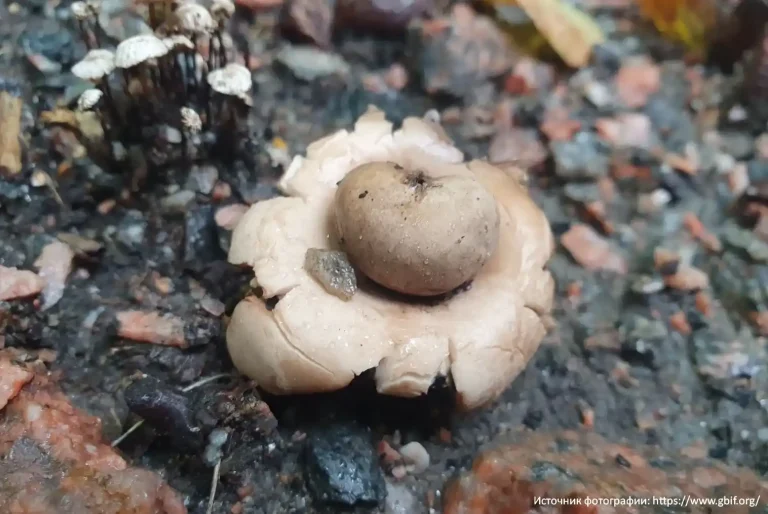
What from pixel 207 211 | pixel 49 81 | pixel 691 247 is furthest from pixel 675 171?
pixel 49 81

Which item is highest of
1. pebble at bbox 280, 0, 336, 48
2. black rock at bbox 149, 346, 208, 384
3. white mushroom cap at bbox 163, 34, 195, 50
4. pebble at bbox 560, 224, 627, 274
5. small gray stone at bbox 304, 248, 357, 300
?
white mushroom cap at bbox 163, 34, 195, 50

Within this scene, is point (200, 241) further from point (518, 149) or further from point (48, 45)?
point (518, 149)

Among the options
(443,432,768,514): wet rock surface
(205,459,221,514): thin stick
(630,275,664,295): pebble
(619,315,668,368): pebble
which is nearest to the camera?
(443,432,768,514): wet rock surface

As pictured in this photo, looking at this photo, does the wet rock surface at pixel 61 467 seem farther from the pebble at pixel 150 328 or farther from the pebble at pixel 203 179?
the pebble at pixel 203 179

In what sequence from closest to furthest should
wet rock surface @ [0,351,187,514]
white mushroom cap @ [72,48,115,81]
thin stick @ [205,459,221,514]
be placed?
wet rock surface @ [0,351,187,514], thin stick @ [205,459,221,514], white mushroom cap @ [72,48,115,81]

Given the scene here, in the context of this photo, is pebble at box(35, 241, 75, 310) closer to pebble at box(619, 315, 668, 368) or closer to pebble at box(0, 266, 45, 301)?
pebble at box(0, 266, 45, 301)

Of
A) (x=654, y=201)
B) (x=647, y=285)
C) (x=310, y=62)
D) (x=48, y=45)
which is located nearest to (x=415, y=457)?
(x=647, y=285)

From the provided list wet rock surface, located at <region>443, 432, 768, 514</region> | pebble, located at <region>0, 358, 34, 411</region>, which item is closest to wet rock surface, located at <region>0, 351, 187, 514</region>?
pebble, located at <region>0, 358, 34, 411</region>
